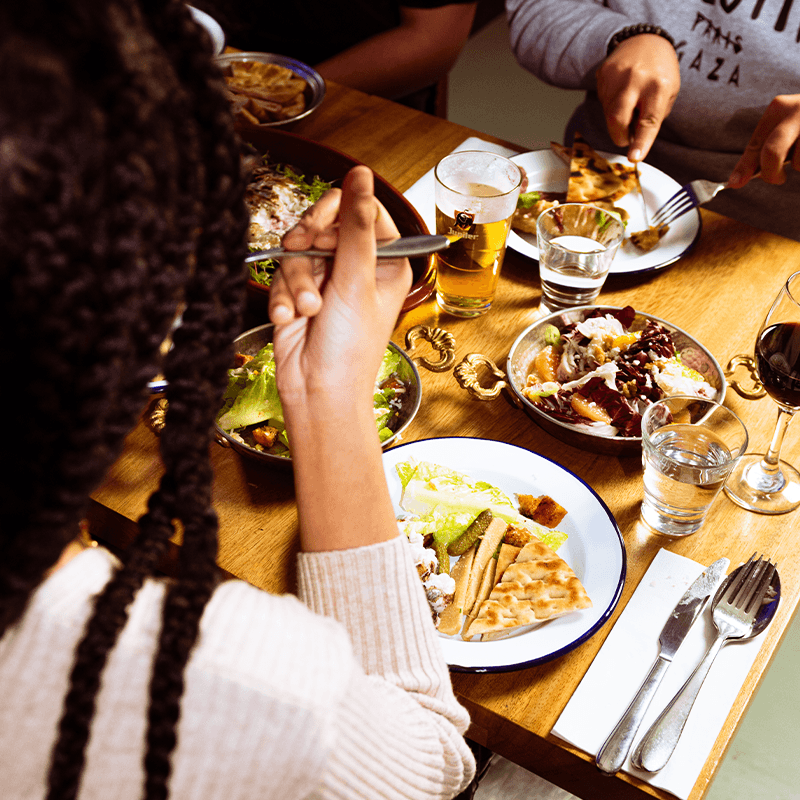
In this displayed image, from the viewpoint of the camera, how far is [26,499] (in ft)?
1.60

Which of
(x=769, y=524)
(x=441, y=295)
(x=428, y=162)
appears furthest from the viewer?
(x=428, y=162)

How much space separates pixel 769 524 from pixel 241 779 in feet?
2.80

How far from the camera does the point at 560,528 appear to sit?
3.55ft

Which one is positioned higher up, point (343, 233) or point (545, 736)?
point (343, 233)

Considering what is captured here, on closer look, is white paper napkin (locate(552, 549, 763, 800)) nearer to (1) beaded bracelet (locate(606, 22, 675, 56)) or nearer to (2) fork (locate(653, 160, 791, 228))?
(2) fork (locate(653, 160, 791, 228))

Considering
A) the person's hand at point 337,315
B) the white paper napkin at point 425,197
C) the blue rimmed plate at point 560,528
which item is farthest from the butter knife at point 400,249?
the white paper napkin at point 425,197

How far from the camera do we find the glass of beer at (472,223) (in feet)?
4.44

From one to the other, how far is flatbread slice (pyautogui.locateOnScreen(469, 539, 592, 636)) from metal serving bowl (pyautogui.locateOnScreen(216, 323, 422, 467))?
0.29 m

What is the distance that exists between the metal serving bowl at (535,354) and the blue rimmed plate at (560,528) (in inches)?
3.1

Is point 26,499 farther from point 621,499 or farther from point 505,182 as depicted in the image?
point 505,182

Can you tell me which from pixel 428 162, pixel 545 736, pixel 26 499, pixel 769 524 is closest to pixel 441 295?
pixel 428 162

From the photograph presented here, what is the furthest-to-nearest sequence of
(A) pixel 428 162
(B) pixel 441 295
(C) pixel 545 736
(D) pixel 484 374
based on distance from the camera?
(A) pixel 428 162 → (B) pixel 441 295 → (D) pixel 484 374 → (C) pixel 545 736

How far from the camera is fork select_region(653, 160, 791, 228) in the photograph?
62.9 inches

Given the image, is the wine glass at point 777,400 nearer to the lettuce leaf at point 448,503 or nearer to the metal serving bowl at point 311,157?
the lettuce leaf at point 448,503
